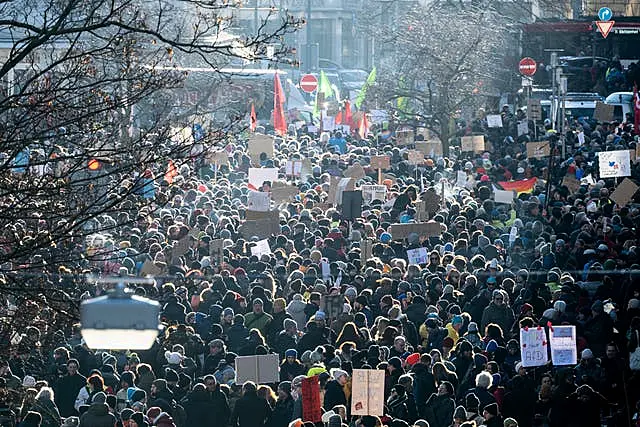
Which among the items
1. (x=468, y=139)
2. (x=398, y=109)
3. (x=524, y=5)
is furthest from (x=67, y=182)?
(x=524, y=5)

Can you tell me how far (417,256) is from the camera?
70.5ft

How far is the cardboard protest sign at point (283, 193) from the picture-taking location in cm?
2834

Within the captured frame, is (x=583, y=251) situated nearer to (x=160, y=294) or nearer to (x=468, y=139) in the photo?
(x=160, y=294)

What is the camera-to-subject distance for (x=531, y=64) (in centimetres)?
4431

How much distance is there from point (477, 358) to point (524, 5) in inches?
1809

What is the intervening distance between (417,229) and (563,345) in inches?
301

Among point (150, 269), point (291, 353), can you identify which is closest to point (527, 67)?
point (150, 269)

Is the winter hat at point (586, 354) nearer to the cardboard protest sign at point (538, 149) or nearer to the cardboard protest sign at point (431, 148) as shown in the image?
the cardboard protest sign at point (538, 149)

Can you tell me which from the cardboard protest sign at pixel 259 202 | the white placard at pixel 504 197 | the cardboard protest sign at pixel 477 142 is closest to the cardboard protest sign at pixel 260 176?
the white placard at pixel 504 197

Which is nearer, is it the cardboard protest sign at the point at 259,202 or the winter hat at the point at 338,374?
the winter hat at the point at 338,374

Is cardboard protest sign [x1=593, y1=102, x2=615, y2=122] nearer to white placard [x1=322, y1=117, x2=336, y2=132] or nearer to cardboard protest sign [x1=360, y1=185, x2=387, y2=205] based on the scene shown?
cardboard protest sign [x1=360, y1=185, x2=387, y2=205]

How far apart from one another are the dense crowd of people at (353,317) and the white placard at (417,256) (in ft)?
0.40

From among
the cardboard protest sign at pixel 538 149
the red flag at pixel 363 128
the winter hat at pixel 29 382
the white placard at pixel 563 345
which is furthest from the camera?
the red flag at pixel 363 128

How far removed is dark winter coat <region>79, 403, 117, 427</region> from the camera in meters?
13.5
